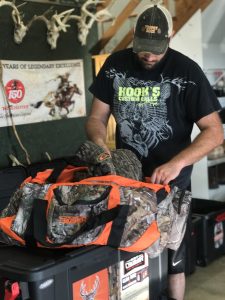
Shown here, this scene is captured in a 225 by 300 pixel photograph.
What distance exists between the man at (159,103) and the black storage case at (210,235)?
3.70 ft

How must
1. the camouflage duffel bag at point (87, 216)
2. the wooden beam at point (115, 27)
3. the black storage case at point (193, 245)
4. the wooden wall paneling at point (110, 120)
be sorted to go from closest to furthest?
the camouflage duffel bag at point (87, 216) → the black storage case at point (193, 245) → the wooden beam at point (115, 27) → the wooden wall paneling at point (110, 120)

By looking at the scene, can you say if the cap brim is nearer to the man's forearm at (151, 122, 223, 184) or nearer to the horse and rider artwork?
the man's forearm at (151, 122, 223, 184)

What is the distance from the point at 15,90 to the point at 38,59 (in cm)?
36

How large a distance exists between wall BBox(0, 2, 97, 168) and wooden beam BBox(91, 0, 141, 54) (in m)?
0.07

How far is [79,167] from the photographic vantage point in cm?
181

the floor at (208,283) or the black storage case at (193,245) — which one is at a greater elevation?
the black storage case at (193,245)

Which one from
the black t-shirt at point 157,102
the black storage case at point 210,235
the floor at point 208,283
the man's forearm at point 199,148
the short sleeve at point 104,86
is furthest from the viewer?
the black storage case at point 210,235

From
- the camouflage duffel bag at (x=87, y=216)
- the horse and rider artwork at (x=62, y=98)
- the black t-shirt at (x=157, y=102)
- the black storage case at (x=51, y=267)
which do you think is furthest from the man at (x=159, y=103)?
the horse and rider artwork at (x=62, y=98)

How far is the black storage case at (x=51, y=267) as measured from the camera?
1.39m

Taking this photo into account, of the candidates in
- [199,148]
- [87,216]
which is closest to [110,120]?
[199,148]

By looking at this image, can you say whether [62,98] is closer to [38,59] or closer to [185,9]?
[38,59]

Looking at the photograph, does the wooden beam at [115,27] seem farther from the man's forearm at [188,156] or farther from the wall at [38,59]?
the man's forearm at [188,156]

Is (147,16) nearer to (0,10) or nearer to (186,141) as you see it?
(186,141)

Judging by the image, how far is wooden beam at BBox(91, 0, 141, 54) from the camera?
13.1 feet
